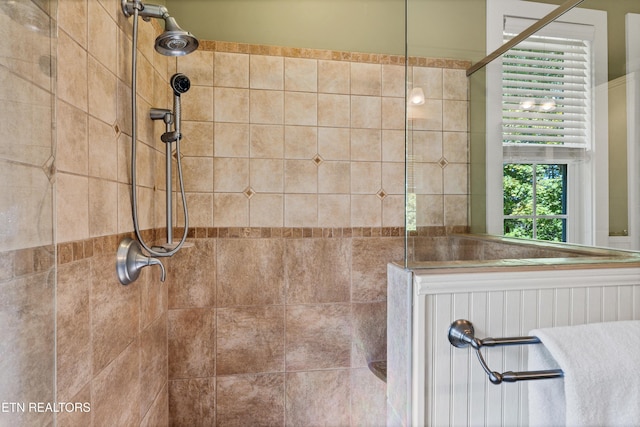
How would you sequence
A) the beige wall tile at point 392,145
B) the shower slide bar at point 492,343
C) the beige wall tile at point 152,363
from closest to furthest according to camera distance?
the shower slide bar at point 492,343 < the beige wall tile at point 152,363 < the beige wall tile at point 392,145

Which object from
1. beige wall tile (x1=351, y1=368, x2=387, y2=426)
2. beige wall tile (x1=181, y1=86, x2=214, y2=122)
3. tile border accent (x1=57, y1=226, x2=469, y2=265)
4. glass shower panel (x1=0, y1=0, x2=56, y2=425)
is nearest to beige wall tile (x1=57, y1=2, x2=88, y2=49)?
glass shower panel (x1=0, y1=0, x2=56, y2=425)

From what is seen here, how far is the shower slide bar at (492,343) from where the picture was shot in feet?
2.20

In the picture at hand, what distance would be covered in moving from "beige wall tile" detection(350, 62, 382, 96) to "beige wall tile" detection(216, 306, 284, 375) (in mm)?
1240

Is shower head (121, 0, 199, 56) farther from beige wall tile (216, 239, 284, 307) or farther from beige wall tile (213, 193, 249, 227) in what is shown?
beige wall tile (216, 239, 284, 307)

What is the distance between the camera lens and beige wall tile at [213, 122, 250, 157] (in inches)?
66.5

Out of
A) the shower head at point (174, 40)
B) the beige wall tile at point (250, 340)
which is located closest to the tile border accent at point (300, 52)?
the shower head at point (174, 40)

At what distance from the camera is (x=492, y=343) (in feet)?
2.32

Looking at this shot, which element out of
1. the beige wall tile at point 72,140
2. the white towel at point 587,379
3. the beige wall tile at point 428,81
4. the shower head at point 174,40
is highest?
the shower head at point 174,40

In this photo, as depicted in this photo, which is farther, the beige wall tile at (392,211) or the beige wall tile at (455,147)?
the beige wall tile at (392,211)

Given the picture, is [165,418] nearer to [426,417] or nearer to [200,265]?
[200,265]

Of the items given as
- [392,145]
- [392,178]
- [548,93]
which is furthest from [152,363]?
[548,93]

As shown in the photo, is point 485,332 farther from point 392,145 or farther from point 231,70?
point 231,70

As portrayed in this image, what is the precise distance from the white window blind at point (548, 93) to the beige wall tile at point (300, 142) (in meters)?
0.88

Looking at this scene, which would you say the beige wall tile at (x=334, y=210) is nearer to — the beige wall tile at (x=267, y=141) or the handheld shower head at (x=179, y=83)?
the beige wall tile at (x=267, y=141)
